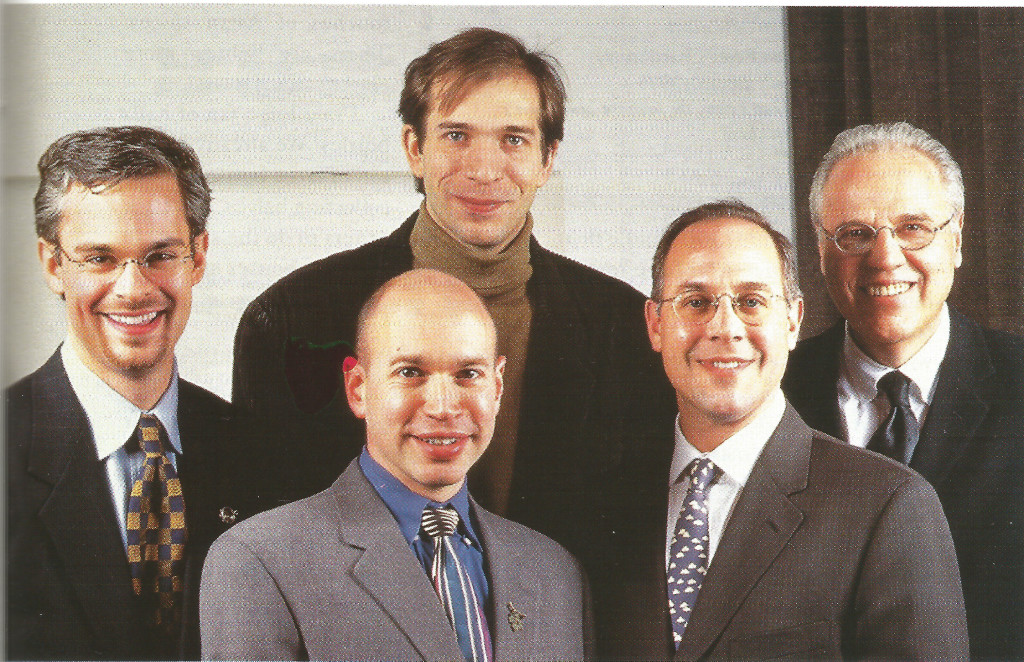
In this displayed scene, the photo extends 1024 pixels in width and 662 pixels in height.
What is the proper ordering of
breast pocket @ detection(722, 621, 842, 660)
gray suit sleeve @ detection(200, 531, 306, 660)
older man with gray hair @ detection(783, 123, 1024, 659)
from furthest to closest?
older man with gray hair @ detection(783, 123, 1024, 659)
breast pocket @ detection(722, 621, 842, 660)
gray suit sleeve @ detection(200, 531, 306, 660)

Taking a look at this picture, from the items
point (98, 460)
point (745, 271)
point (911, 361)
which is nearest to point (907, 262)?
point (911, 361)

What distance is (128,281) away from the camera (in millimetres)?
2090

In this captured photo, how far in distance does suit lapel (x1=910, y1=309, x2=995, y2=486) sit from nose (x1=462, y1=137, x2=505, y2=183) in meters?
1.05

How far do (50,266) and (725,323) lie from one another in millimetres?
1397

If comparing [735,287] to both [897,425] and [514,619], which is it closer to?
[897,425]

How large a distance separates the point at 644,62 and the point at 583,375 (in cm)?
69

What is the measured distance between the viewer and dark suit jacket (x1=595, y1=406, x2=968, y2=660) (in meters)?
2.11

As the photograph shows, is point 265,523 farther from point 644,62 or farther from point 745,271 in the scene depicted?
point 644,62

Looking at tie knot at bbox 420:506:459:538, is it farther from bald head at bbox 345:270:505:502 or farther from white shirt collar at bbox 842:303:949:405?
white shirt collar at bbox 842:303:949:405

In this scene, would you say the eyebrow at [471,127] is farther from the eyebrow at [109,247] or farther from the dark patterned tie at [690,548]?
the dark patterned tie at [690,548]

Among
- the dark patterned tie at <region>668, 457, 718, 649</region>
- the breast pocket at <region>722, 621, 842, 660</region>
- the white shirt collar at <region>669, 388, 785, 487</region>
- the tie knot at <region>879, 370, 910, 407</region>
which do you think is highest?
the tie knot at <region>879, 370, 910, 407</region>

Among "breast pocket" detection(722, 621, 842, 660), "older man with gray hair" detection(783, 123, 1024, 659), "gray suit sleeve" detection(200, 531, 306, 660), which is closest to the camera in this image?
"gray suit sleeve" detection(200, 531, 306, 660)

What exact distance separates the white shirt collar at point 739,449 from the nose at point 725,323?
17 cm

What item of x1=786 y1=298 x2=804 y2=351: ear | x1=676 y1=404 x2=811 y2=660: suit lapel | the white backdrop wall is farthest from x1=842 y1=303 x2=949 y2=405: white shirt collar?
the white backdrop wall
